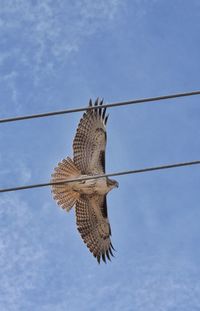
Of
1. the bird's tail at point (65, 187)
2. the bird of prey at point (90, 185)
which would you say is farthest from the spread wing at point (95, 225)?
the bird's tail at point (65, 187)

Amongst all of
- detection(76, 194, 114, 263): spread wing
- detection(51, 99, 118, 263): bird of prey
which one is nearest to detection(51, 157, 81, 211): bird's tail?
detection(51, 99, 118, 263): bird of prey

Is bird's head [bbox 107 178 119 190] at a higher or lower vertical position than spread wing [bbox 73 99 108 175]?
lower

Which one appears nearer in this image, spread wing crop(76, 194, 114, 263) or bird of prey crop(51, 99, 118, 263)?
bird of prey crop(51, 99, 118, 263)

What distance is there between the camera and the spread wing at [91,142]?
18391mm

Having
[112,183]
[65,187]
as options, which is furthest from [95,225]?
[65,187]

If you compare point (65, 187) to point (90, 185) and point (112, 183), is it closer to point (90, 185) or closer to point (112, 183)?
point (90, 185)

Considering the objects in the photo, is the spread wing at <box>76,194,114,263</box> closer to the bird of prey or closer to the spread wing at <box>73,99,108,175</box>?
the bird of prey

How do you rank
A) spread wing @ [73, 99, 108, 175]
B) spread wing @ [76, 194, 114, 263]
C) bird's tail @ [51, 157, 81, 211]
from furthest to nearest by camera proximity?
spread wing @ [76, 194, 114, 263] < spread wing @ [73, 99, 108, 175] < bird's tail @ [51, 157, 81, 211]

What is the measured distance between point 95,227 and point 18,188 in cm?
928

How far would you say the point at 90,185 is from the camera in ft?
59.7

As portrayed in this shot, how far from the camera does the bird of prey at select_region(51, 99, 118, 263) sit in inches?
705

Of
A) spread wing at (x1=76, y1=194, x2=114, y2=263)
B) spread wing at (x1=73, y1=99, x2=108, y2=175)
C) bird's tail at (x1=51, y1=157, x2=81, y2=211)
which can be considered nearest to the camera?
bird's tail at (x1=51, y1=157, x2=81, y2=211)

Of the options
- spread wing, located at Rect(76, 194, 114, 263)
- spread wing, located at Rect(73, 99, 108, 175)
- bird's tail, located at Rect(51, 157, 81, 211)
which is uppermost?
spread wing, located at Rect(73, 99, 108, 175)

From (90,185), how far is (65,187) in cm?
53
